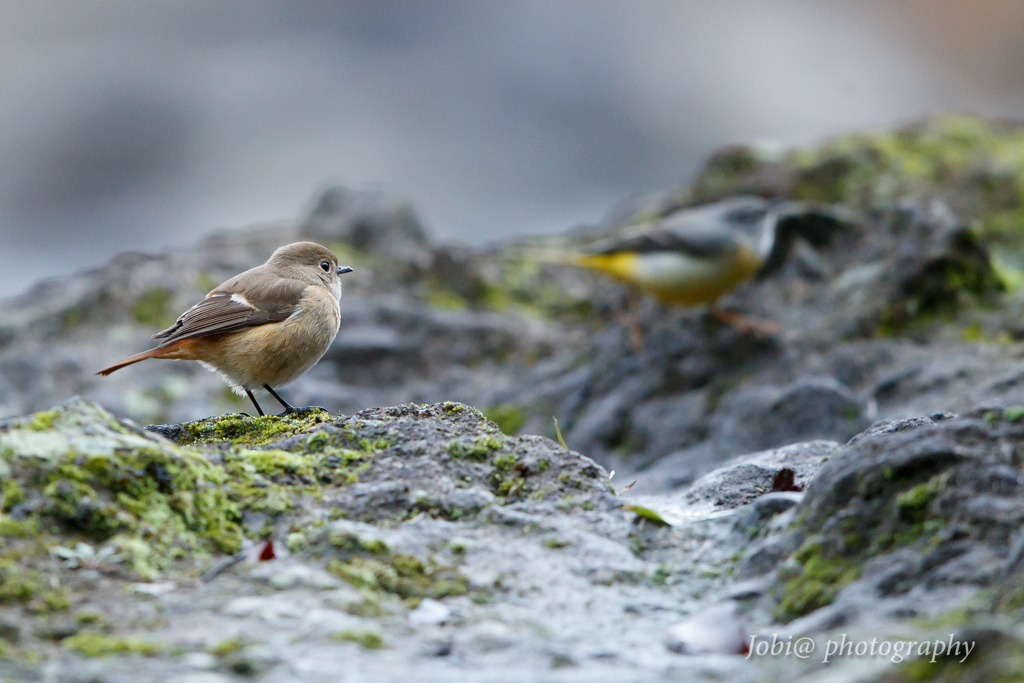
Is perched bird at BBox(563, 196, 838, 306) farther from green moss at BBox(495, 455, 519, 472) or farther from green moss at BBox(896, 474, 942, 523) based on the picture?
green moss at BBox(896, 474, 942, 523)

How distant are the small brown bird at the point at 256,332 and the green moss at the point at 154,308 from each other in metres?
3.82

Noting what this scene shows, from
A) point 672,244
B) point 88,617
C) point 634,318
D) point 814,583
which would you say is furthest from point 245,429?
point 672,244

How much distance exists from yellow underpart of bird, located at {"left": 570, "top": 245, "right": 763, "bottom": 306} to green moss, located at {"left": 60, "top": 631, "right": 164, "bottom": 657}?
267 inches

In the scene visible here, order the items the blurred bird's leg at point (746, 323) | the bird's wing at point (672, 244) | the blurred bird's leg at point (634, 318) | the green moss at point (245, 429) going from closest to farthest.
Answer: the green moss at point (245, 429) < the blurred bird's leg at point (746, 323) < the blurred bird's leg at point (634, 318) < the bird's wing at point (672, 244)

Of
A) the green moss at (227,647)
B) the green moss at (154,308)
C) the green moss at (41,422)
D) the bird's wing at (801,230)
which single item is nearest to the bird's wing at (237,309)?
the green moss at (41,422)

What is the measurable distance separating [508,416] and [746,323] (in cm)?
217

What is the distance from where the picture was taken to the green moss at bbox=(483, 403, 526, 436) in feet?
25.8

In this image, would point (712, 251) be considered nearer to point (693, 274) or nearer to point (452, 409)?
point (693, 274)

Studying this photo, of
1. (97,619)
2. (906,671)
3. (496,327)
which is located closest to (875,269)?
(496,327)

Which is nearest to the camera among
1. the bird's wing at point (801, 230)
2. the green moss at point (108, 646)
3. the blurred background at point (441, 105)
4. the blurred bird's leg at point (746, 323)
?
the green moss at point (108, 646)

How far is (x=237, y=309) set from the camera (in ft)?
17.7

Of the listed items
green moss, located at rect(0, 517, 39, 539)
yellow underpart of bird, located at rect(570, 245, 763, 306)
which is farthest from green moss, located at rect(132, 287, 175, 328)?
green moss, located at rect(0, 517, 39, 539)

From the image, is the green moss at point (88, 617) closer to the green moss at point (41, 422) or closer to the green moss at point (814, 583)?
the green moss at point (41, 422)

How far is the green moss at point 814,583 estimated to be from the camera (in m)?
2.37
